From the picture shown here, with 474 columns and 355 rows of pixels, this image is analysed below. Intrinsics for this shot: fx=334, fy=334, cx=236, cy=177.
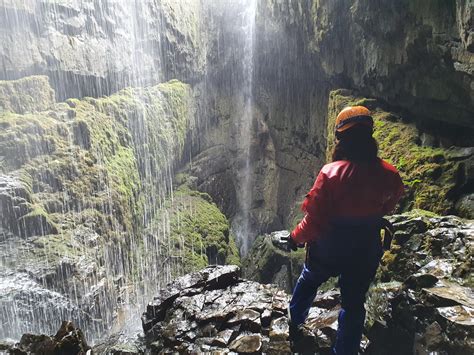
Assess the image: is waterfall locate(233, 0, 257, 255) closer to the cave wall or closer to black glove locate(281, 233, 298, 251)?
the cave wall

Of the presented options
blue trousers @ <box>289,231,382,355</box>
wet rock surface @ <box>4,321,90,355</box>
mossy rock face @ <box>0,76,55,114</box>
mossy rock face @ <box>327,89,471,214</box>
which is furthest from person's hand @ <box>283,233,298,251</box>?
mossy rock face @ <box>0,76,55,114</box>

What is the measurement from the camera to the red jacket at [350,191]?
3195 millimetres

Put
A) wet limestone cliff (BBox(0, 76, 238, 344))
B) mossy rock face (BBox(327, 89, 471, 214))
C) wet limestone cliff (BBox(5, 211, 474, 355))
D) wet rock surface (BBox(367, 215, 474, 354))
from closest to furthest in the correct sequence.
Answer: wet rock surface (BBox(367, 215, 474, 354)) → wet limestone cliff (BBox(5, 211, 474, 355)) → mossy rock face (BBox(327, 89, 471, 214)) → wet limestone cliff (BBox(0, 76, 238, 344))

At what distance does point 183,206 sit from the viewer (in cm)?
1566

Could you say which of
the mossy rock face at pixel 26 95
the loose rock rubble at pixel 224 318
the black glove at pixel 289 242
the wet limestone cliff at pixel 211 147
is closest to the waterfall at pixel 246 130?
the wet limestone cliff at pixel 211 147

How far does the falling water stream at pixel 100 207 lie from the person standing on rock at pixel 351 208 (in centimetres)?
632

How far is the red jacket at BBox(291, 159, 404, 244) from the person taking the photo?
10.5ft

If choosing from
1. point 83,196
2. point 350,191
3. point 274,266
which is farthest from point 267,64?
point 350,191

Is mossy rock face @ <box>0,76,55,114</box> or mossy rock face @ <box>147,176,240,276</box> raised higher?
mossy rock face @ <box>0,76,55,114</box>

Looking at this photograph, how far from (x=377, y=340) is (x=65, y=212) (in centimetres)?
873

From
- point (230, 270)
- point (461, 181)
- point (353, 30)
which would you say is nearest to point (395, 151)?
point (461, 181)

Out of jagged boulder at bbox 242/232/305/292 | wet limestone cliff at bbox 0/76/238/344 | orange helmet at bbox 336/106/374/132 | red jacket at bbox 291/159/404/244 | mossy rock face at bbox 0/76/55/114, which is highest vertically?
mossy rock face at bbox 0/76/55/114

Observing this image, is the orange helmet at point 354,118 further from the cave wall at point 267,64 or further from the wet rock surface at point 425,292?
the cave wall at point 267,64

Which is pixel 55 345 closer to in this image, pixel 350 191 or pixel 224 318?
pixel 224 318
